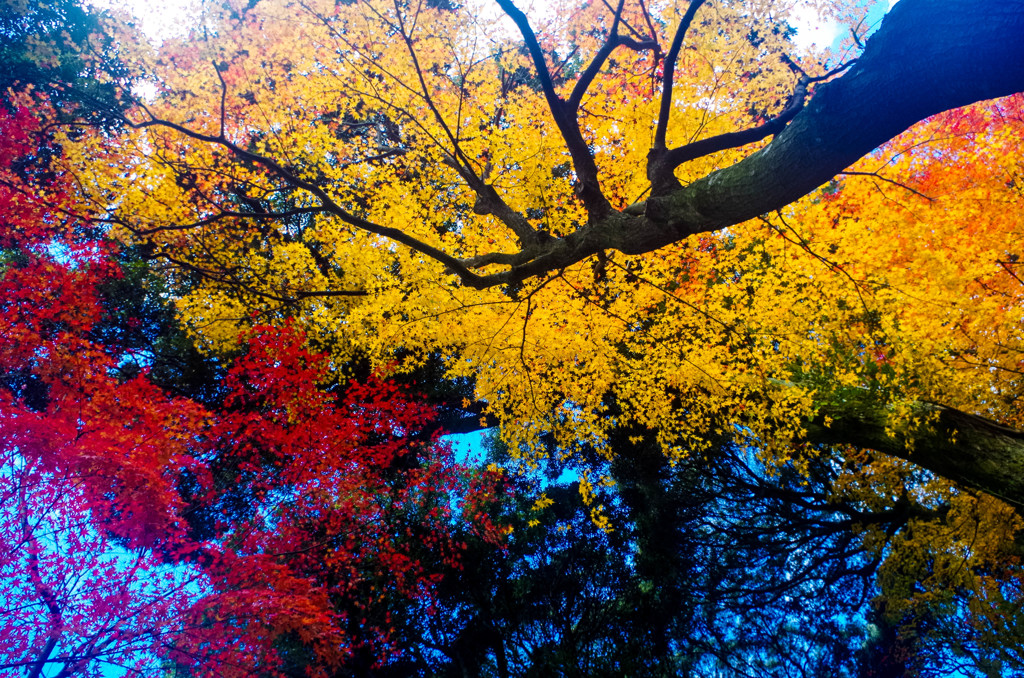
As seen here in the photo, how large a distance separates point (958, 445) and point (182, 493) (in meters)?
13.2

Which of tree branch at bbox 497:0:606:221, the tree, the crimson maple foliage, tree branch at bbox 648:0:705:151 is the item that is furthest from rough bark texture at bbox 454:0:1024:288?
the crimson maple foliage

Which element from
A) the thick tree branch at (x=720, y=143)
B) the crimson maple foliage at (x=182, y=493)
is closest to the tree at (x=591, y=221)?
the thick tree branch at (x=720, y=143)

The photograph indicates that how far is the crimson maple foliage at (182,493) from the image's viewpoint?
18.5ft

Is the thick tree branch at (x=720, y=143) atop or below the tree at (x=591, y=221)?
below

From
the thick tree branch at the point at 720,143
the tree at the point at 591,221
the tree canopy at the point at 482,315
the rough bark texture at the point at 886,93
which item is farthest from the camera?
the tree canopy at the point at 482,315

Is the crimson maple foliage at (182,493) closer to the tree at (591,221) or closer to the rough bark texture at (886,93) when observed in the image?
the tree at (591,221)

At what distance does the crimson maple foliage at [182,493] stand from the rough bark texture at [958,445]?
22.7 feet

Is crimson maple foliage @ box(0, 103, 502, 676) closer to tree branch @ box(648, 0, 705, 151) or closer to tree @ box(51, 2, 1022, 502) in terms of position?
tree @ box(51, 2, 1022, 502)

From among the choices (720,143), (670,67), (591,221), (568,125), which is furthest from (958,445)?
(568,125)

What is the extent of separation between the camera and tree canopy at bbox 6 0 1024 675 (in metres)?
5.57

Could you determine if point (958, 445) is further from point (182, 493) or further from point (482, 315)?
point (182, 493)

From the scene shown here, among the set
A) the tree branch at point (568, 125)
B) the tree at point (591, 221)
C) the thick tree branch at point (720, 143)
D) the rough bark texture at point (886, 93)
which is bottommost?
the rough bark texture at point (886, 93)

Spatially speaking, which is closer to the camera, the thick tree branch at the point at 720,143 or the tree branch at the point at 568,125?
the thick tree branch at the point at 720,143

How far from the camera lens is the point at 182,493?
930 centimetres
